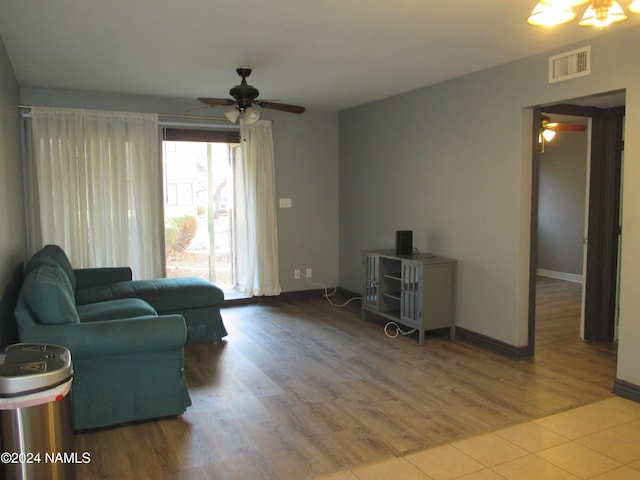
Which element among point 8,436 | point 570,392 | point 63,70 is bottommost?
point 570,392

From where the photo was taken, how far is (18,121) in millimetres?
5098

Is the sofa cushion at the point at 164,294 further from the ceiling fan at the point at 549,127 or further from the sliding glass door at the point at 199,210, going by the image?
the ceiling fan at the point at 549,127

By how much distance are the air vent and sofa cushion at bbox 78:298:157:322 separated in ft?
11.7

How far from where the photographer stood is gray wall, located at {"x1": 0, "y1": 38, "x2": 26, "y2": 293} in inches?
141

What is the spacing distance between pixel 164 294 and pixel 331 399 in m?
1.99

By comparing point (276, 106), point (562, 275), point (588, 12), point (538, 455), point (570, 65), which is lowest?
point (538, 455)

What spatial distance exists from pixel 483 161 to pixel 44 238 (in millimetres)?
4369

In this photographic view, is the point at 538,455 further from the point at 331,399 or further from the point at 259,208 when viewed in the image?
the point at 259,208

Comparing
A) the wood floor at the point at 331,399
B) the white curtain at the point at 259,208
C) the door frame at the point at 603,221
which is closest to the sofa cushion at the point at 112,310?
the wood floor at the point at 331,399

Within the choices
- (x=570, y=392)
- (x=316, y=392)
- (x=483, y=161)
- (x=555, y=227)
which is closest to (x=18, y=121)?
(x=316, y=392)

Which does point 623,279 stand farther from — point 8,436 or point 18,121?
point 18,121

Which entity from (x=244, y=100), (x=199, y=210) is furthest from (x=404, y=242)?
(x=199, y=210)

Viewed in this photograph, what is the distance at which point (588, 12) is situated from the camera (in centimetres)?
204

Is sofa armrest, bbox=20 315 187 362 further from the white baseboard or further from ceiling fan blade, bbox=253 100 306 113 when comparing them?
the white baseboard
